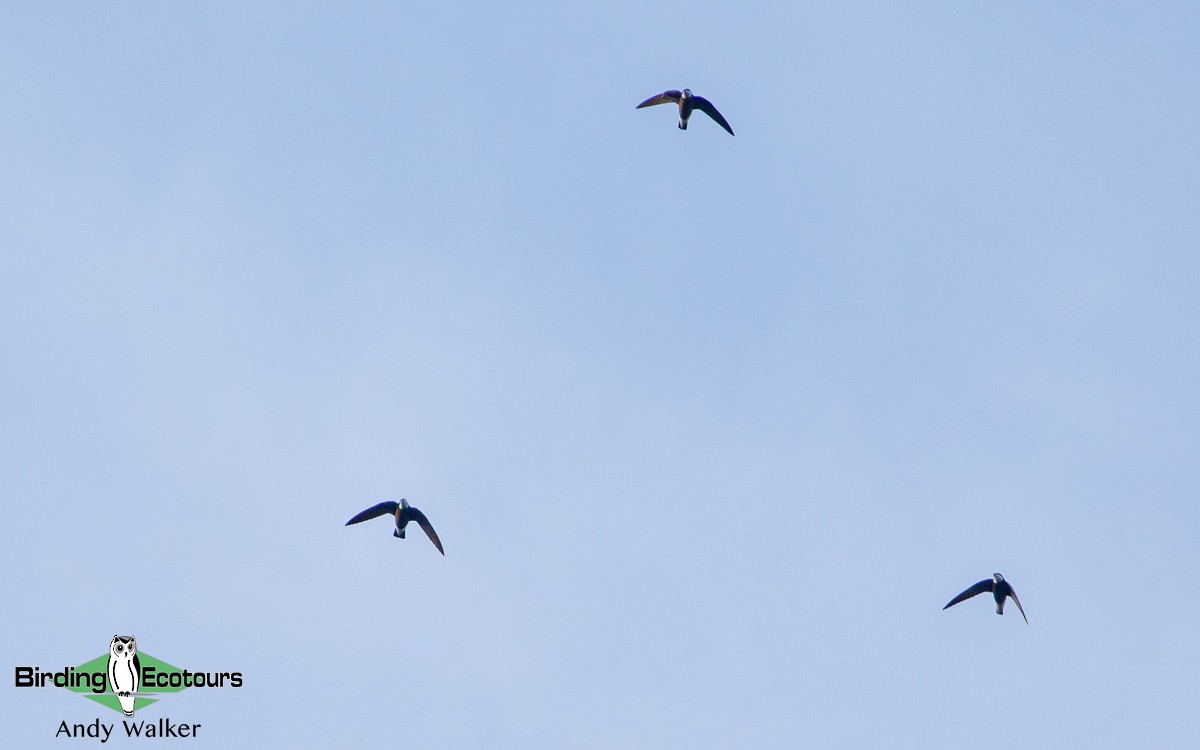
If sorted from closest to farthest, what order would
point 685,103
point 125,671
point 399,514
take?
point 125,671, point 399,514, point 685,103

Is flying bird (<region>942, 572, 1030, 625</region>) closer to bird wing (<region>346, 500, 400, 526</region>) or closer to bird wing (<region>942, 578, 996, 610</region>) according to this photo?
bird wing (<region>942, 578, 996, 610</region>)

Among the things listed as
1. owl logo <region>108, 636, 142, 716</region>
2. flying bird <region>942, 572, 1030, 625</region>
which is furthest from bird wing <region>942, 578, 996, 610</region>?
owl logo <region>108, 636, 142, 716</region>

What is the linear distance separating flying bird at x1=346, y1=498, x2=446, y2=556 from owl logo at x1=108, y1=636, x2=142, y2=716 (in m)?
8.78

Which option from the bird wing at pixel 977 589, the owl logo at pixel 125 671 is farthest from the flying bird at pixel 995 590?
the owl logo at pixel 125 671

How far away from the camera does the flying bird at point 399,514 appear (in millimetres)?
59562

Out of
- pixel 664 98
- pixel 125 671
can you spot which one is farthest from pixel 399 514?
pixel 664 98

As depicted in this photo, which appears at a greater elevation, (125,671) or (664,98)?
(664,98)

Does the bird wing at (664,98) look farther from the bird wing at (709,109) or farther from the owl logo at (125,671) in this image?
the owl logo at (125,671)

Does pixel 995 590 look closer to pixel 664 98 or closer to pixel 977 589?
pixel 977 589

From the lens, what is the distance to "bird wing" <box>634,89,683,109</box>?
64.1 m

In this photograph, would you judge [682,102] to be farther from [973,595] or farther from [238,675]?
[238,675]

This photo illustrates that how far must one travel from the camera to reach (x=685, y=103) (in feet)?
210

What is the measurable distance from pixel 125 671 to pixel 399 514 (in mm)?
10477

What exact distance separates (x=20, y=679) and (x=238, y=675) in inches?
250
